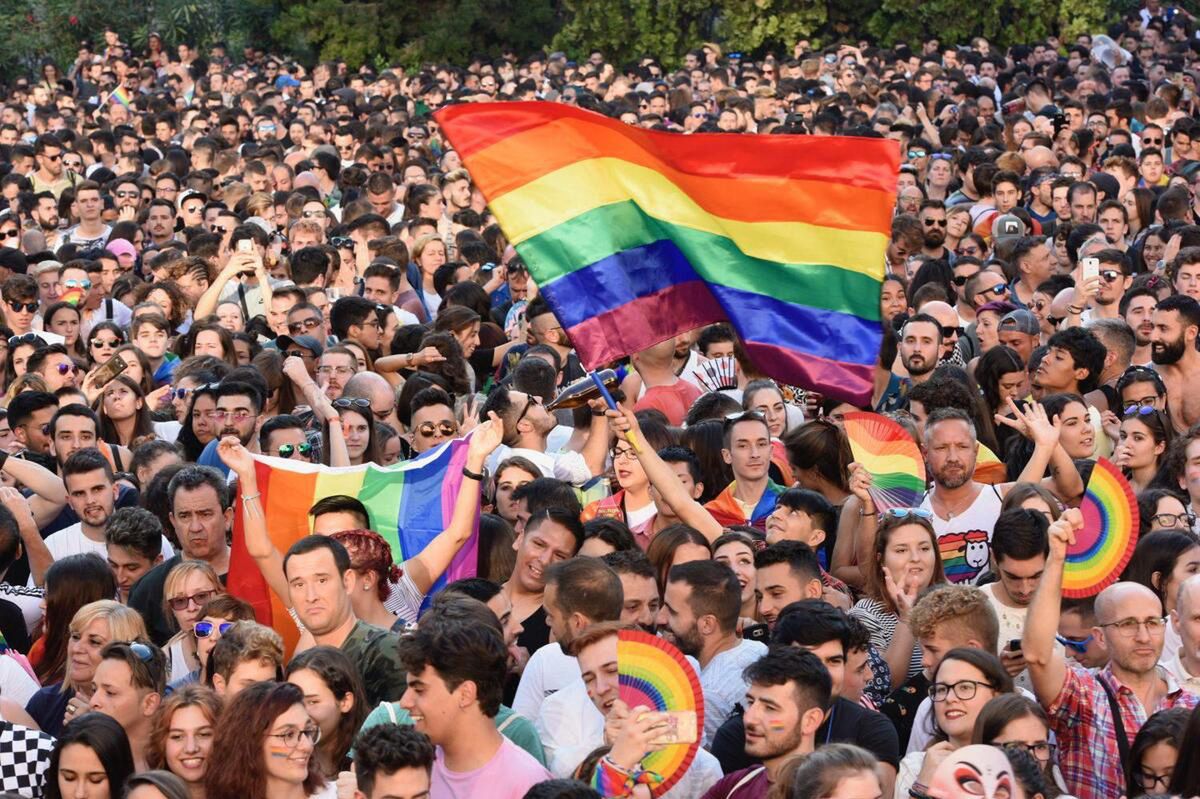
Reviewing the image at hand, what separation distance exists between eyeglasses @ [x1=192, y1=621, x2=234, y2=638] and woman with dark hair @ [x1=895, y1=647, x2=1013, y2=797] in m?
2.43

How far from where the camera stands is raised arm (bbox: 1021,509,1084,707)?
6.75 m

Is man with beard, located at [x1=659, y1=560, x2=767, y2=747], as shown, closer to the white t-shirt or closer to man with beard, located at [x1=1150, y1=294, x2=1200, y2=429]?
the white t-shirt

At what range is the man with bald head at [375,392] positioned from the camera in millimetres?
10562

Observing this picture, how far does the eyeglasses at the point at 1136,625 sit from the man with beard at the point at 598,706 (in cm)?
153

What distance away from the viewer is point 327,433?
31.7ft

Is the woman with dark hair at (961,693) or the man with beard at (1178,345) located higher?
the woman with dark hair at (961,693)

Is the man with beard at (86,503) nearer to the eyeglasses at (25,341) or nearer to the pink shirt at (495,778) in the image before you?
the eyeglasses at (25,341)

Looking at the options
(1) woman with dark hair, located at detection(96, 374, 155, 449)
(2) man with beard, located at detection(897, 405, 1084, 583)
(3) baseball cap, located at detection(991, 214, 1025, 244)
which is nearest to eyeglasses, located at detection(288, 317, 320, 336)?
(1) woman with dark hair, located at detection(96, 374, 155, 449)

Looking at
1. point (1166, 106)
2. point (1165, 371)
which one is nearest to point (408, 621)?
point (1165, 371)

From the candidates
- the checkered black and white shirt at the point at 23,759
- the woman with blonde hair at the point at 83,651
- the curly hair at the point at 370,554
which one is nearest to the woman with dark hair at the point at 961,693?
the curly hair at the point at 370,554

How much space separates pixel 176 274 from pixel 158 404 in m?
2.62

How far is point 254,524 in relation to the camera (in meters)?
7.94

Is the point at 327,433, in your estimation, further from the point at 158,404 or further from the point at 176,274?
the point at 176,274

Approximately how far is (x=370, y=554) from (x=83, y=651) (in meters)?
1.06
